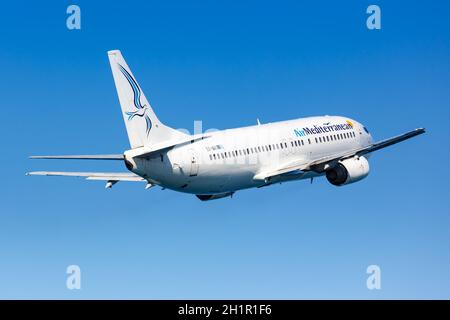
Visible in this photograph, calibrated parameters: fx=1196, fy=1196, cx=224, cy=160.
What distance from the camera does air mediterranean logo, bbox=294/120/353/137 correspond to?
94750 millimetres

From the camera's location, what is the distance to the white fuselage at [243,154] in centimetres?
8312

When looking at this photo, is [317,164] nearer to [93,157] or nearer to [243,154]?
[243,154]

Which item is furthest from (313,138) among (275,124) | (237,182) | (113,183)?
(113,183)

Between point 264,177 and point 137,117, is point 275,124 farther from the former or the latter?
point 137,117

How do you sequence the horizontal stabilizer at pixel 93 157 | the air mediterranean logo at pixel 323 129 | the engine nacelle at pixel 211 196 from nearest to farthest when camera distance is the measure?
the horizontal stabilizer at pixel 93 157
the engine nacelle at pixel 211 196
the air mediterranean logo at pixel 323 129

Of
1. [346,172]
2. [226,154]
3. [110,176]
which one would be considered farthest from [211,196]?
[346,172]

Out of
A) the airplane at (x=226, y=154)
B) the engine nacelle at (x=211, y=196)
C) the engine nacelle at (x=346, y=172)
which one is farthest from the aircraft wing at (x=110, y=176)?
the engine nacelle at (x=346, y=172)

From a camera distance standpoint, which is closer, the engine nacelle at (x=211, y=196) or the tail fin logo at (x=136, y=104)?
the tail fin logo at (x=136, y=104)

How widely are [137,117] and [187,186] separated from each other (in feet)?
20.5

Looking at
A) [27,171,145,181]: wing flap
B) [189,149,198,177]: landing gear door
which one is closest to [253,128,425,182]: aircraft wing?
[189,149,198,177]: landing gear door

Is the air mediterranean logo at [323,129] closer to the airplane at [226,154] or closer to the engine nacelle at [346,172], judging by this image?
the airplane at [226,154]

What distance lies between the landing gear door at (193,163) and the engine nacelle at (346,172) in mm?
12895

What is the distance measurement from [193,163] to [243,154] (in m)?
5.45

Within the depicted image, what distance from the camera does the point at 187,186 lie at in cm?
8494
